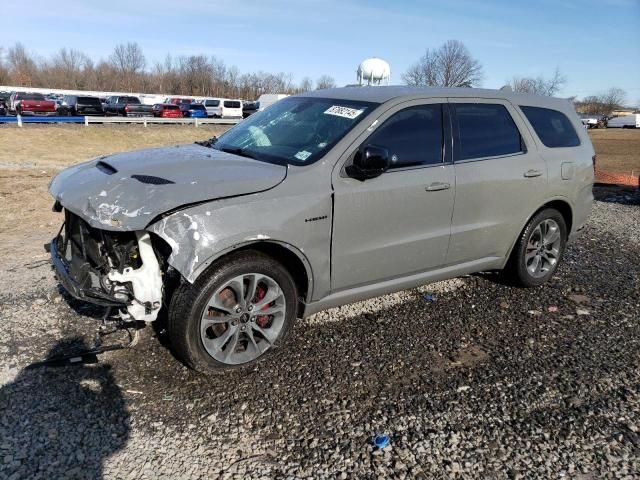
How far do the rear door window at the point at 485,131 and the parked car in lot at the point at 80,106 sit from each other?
35959 millimetres

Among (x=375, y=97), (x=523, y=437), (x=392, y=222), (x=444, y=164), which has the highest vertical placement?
(x=375, y=97)

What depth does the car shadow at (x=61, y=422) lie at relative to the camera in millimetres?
2492

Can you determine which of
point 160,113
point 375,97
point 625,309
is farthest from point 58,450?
point 160,113

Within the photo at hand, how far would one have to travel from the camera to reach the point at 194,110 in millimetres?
43250

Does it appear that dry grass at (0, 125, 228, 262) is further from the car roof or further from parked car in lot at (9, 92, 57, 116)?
parked car in lot at (9, 92, 57, 116)

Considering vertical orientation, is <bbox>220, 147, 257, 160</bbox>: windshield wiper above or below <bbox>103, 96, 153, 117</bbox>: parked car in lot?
above

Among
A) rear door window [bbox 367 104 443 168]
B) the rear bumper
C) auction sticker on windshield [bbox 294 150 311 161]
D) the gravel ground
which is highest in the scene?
rear door window [bbox 367 104 443 168]

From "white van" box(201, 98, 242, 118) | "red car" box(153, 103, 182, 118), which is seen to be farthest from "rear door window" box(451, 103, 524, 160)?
"white van" box(201, 98, 242, 118)

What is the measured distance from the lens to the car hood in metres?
2.94

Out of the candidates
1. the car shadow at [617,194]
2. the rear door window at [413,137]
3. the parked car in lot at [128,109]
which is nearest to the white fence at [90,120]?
the parked car in lot at [128,109]

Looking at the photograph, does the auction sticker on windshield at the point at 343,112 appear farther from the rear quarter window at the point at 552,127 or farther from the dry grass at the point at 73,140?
the dry grass at the point at 73,140

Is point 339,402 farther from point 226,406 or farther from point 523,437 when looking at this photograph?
point 523,437

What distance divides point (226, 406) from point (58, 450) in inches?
35.6

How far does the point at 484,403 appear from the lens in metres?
3.17
